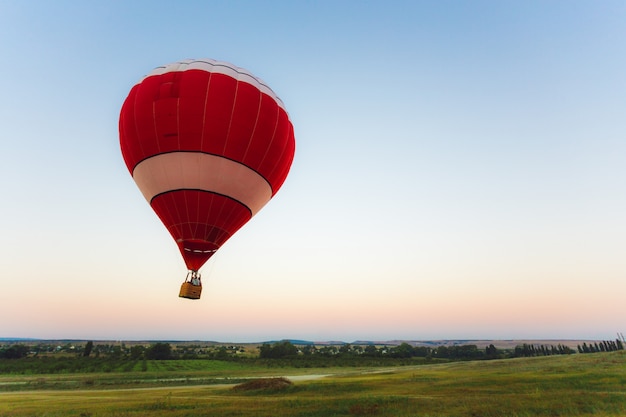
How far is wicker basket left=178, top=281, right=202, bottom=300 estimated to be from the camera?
17.7 m

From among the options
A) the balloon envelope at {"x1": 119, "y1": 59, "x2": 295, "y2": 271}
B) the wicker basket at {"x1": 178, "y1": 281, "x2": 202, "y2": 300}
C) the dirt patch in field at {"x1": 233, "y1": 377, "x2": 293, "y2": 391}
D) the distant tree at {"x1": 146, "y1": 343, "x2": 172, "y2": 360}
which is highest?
the balloon envelope at {"x1": 119, "y1": 59, "x2": 295, "y2": 271}

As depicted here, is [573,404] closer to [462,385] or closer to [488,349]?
[462,385]

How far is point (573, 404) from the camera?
16578 mm

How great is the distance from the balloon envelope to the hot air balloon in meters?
0.05

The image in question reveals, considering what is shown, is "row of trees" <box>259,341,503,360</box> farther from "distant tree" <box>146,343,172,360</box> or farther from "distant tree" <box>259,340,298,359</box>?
"distant tree" <box>146,343,172,360</box>

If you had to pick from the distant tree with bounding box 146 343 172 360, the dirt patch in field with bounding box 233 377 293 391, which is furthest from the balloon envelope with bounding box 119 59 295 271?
the distant tree with bounding box 146 343 172 360

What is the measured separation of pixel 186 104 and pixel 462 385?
25.9 meters

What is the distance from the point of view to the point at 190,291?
17844mm

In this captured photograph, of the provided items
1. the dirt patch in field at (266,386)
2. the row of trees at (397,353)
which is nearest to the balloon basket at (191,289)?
the dirt patch in field at (266,386)

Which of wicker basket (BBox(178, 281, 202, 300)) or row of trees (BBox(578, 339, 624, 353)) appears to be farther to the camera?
row of trees (BBox(578, 339, 624, 353))

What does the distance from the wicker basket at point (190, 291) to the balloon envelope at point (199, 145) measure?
1.07 metres

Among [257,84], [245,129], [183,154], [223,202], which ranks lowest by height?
[223,202]

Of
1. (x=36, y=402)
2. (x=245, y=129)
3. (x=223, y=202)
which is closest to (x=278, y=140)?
(x=245, y=129)

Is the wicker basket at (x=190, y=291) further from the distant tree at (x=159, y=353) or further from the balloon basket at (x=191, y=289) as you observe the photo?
the distant tree at (x=159, y=353)
